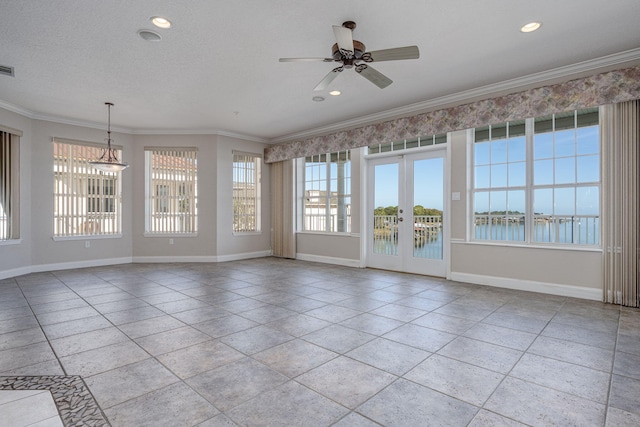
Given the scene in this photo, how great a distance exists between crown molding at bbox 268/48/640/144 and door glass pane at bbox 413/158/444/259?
92 cm

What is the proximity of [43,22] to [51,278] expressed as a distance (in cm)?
408

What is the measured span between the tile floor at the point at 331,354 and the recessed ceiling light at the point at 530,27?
112 inches

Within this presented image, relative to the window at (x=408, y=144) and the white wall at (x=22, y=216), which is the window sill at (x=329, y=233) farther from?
the white wall at (x=22, y=216)

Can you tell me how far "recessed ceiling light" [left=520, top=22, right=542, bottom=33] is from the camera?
312 cm

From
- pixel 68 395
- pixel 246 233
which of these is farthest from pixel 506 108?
pixel 246 233

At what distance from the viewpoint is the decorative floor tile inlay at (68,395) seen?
1.81 m

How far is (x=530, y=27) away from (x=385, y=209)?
11.9 feet

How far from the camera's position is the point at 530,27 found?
3.18 metres

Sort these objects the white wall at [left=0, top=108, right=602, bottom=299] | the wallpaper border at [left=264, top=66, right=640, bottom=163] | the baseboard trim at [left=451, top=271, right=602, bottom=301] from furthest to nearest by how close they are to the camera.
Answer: the white wall at [left=0, top=108, right=602, bottom=299]
the baseboard trim at [left=451, top=271, right=602, bottom=301]
the wallpaper border at [left=264, top=66, right=640, bottom=163]

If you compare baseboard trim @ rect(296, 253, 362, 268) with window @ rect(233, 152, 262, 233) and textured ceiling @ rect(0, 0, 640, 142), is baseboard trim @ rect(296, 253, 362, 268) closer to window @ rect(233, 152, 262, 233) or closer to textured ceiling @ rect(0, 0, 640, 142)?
window @ rect(233, 152, 262, 233)

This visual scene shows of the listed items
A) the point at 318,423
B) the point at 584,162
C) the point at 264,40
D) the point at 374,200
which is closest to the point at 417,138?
the point at 374,200

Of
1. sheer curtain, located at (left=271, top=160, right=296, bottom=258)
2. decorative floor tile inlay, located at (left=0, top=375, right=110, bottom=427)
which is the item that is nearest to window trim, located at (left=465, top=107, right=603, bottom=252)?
sheer curtain, located at (left=271, top=160, right=296, bottom=258)

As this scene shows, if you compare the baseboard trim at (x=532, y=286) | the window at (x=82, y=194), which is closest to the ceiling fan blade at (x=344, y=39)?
the baseboard trim at (x=532, y=286)

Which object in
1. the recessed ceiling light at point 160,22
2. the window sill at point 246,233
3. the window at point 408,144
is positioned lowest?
the window sill at point 246,233
